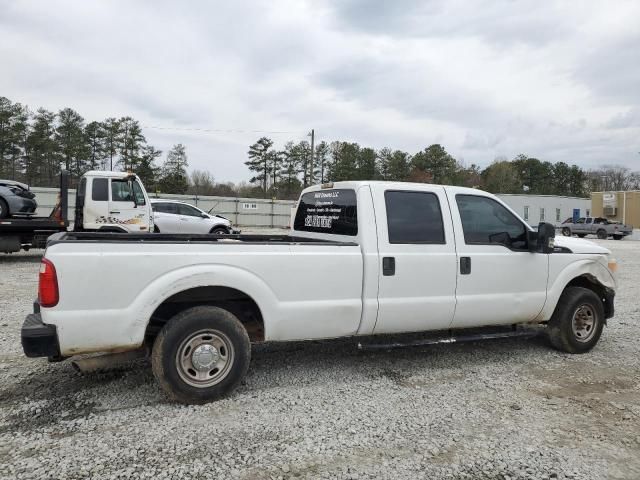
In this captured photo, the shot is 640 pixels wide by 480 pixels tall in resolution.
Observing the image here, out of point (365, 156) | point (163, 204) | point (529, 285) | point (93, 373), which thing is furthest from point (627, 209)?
point (93, 373)

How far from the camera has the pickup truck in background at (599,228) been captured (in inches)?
1373

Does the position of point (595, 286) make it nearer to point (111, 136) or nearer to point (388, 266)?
point (388, 266)

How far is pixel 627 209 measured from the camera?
165 ft

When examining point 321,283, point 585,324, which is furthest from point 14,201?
point 585,324

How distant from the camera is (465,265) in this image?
4703 mm

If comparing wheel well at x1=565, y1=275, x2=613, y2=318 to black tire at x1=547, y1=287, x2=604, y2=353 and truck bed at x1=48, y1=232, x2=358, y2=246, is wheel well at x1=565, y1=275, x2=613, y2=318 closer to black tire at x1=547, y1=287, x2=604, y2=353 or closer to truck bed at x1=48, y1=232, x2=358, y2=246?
black tire at x1=547, y1=287, x2=604, y2=353

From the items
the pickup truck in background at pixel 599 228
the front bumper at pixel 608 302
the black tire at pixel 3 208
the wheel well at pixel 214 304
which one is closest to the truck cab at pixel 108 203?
the black tire at pixel 3 208

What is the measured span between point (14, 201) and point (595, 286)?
12.3 metres

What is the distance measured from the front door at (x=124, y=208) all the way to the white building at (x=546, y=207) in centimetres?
4293

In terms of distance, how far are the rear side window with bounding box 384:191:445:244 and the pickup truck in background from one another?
33997 mm

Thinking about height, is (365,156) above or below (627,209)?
above

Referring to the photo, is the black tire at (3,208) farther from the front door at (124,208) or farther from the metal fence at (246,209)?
the metal fence at (246,209)

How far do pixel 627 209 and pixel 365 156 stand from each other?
101 feet

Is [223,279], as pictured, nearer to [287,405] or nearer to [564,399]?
[287,405]
